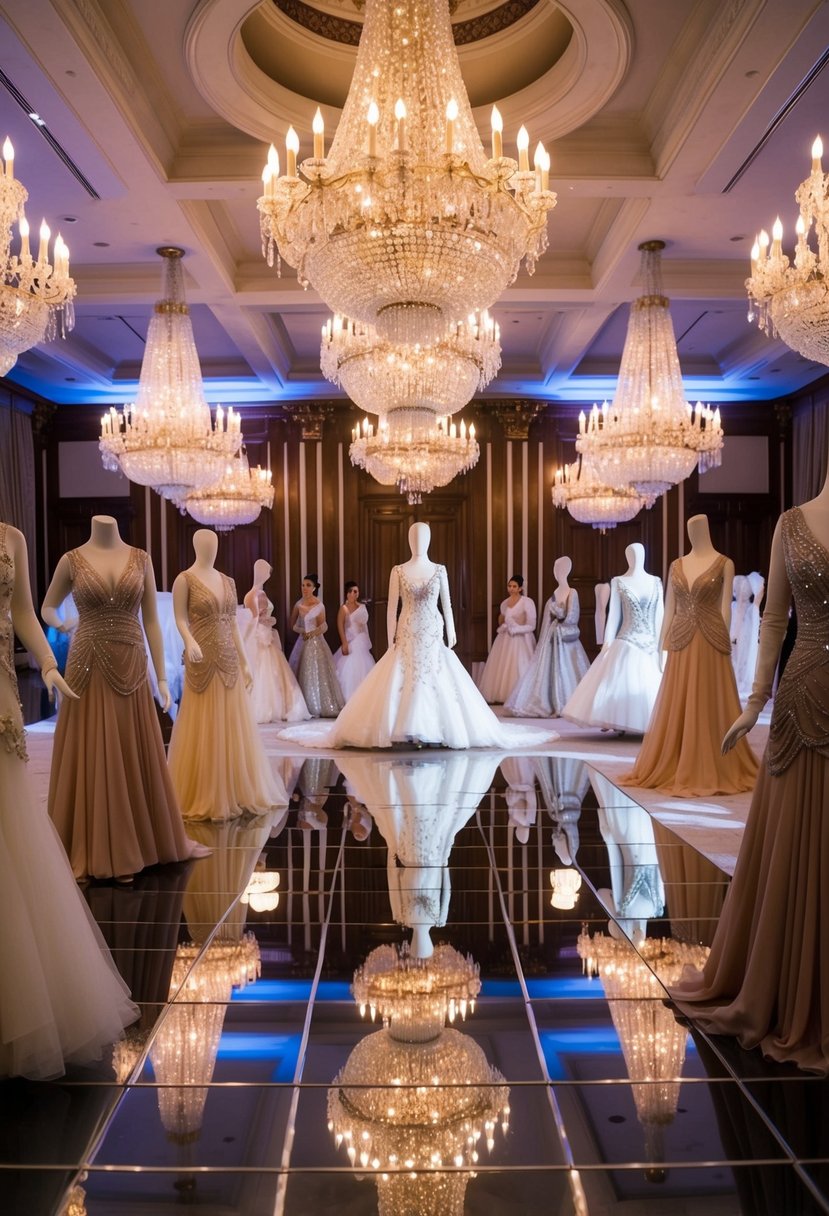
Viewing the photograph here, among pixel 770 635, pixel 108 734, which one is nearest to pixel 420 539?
pixel 108 734

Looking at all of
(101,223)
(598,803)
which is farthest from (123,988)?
(101,223)

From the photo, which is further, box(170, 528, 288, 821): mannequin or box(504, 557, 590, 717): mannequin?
box(504, 557, 590, 717): mannequin

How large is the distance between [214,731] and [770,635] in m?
3.53

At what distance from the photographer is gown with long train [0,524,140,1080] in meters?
2.42

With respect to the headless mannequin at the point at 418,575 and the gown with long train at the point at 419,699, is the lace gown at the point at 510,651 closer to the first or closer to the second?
the gown with long train at the point at 419,699

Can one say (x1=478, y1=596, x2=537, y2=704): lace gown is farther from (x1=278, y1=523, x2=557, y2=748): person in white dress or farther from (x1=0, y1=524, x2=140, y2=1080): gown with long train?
(x1=0, y1=524, x2=140, y2=1080): gown with long train

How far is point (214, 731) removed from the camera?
5.60 meters

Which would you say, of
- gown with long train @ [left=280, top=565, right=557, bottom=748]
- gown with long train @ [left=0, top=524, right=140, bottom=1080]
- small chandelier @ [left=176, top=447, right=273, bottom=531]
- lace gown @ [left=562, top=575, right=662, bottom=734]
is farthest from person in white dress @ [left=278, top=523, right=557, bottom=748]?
gown with long train @ [left=0, top=524, right=140, bottom=1080]

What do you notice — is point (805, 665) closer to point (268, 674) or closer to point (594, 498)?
A: point (594, 498)

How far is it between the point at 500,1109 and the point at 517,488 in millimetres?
12178

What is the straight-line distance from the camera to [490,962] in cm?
332

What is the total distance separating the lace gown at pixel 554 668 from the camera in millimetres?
11375

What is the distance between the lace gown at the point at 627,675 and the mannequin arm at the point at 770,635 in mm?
5935

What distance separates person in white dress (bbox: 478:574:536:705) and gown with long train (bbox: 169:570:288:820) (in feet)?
23.6
